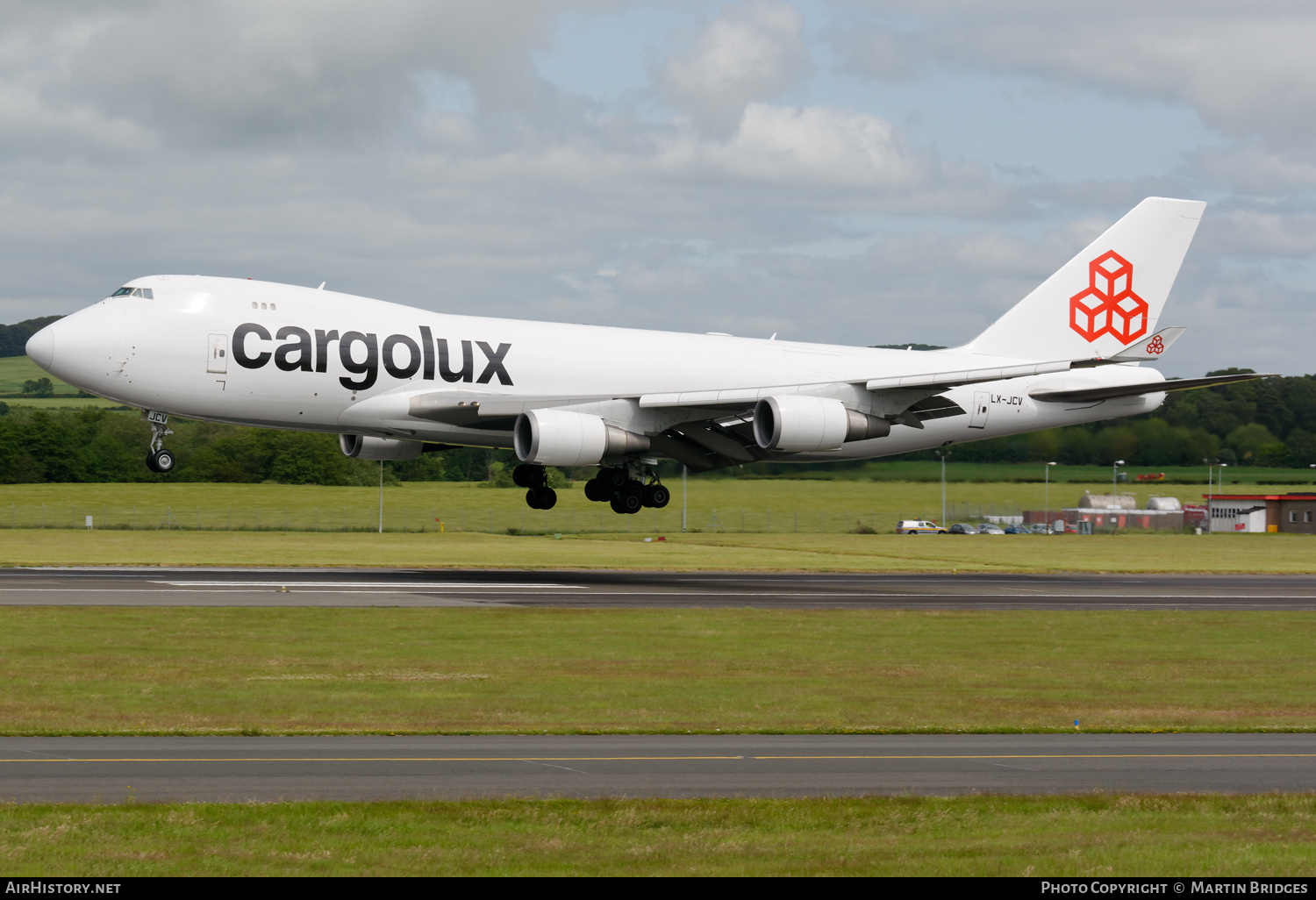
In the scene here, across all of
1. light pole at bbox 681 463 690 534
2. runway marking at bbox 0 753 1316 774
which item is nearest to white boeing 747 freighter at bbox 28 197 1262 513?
light pole at bbox 681 463 690 534

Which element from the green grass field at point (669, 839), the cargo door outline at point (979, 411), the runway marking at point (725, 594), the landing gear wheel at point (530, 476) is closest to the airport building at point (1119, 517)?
the runway marking at point (725, 594)

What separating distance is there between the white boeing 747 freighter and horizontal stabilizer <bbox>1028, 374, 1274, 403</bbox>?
13cm

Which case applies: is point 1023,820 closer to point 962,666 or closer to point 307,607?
point 962,666

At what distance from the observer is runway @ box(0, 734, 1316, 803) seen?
1678cm

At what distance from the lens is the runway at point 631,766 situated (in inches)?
661

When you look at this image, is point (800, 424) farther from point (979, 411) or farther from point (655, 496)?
point (979, 411)

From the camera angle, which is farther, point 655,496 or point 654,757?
point 655,496

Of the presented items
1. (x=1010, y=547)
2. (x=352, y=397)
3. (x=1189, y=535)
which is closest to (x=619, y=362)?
(x=352, y=397)

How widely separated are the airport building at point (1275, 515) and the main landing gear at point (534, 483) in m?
85.0

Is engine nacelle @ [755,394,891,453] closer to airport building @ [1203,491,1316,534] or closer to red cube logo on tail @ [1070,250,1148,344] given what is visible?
red cube logo on tail @ [1070,250,1148,344]

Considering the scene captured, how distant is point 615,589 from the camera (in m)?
47.8

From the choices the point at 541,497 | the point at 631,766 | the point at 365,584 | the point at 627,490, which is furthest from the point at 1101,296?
the point at 631,766

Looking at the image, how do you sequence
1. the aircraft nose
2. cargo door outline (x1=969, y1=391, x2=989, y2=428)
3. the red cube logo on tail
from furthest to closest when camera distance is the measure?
the red cube logo on tail
cargo door outline (x1=969, y1=391, x2=989, y2=428)
the aircraft nose

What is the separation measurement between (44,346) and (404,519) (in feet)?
203
